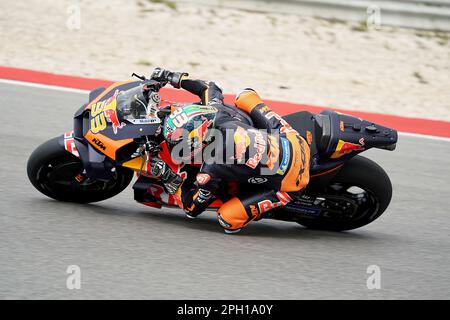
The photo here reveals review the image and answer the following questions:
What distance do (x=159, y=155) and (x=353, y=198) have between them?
A: 1337mm

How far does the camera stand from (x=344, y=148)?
5.00 metres

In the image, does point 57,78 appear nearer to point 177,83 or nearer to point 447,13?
point 177,83

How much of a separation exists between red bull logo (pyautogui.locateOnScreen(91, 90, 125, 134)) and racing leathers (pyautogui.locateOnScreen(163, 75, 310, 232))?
61cm

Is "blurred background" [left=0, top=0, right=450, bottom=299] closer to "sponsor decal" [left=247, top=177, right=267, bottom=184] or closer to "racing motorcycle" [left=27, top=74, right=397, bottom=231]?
"racing motorcycle" [left=27, top=74, right=397, bottom=231]

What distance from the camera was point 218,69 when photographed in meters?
10.3

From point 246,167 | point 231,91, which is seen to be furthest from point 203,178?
point 231,91

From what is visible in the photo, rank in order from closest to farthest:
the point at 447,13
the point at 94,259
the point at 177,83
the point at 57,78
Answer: the point at 94,259
the point at 177,83
the point at 57,78
the point at 447,13

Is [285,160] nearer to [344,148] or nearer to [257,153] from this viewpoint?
[257,153]

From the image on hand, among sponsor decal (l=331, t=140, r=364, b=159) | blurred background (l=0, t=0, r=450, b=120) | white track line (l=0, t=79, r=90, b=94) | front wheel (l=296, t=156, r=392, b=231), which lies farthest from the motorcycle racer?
blurred background (l=0, t=0, r=450, b=120)

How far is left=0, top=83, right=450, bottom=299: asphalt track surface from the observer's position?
439cm

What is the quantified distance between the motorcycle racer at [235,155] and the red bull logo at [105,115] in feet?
1.13
